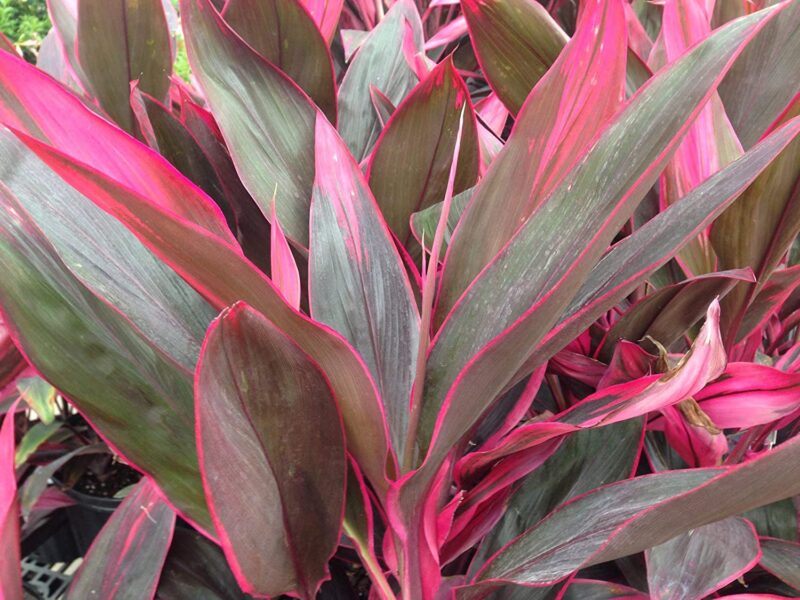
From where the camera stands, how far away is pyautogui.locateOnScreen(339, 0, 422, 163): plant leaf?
68cm

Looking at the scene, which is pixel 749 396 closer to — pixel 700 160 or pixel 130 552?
pixel 700 160

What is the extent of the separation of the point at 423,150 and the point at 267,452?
294 millimetres

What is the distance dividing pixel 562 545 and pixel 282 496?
173 millimetres

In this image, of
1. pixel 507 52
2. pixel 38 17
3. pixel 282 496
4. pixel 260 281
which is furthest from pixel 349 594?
pixel 38 17

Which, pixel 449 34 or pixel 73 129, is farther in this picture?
pixel 449 34

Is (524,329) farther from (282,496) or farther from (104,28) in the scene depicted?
(104,28)

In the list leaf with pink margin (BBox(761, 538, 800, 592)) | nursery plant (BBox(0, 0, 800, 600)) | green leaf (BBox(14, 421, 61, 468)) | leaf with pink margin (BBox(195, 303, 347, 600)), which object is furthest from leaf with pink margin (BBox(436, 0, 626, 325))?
green leaf (BBox(14, 421, 61, 468))

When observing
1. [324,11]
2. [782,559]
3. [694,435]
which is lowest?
[782,559]

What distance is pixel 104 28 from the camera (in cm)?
69

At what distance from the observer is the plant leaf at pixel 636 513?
29cm

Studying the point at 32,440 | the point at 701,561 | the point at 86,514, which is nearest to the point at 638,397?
the point at 701,561

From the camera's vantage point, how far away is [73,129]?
12.8 inches

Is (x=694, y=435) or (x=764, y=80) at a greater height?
(x=764, y=80)

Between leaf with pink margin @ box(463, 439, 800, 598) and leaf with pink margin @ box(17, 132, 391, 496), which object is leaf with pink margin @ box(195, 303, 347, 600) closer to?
leaf with pink margin @ box(17, 132, 391, 496)
